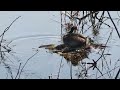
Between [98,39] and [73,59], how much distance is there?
0.20 m

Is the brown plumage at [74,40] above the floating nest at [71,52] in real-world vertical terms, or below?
above

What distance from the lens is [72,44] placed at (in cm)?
222

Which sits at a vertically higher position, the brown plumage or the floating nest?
the brown plumage

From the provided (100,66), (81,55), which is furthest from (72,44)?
(100,66)
